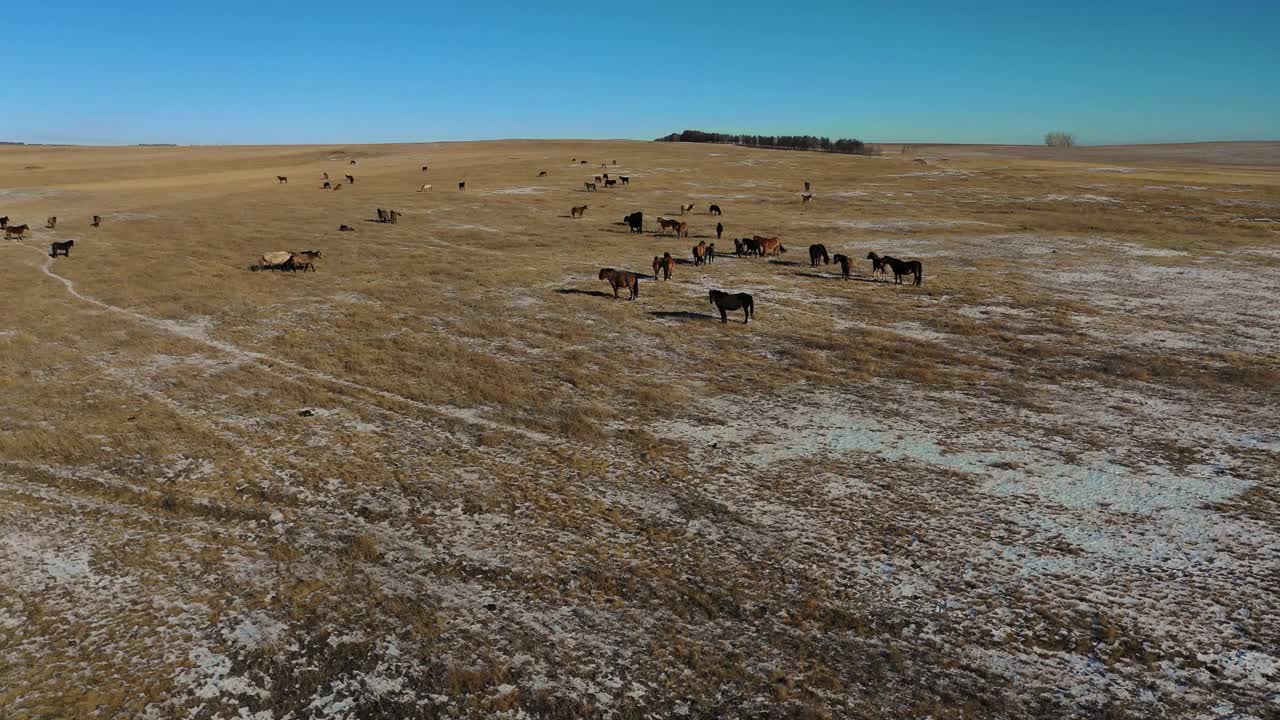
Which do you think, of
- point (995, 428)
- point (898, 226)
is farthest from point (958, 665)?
point (898, 226)

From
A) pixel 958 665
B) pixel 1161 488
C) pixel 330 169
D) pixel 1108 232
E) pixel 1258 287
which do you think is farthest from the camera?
pixel 330 169

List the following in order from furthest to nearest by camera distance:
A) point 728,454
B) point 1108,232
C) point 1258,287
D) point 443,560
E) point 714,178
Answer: point 714,178 < point 1108,232 < point 1258,287 < point 728,454 < point 443,560

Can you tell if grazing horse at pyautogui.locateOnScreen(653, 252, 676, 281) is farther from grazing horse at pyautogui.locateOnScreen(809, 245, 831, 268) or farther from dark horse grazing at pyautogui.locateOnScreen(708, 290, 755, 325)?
grazing horse at pyautogui.locateOnScreen(809, 245, 831, 268)

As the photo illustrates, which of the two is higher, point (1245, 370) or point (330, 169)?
point (330, 169)

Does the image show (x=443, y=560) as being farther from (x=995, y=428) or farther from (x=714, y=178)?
(x=714, y=178)

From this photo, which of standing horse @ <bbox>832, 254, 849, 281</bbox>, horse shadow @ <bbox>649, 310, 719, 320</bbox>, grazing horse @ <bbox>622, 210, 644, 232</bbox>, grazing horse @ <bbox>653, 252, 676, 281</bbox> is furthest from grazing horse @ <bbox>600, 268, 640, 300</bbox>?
grazing horse @ <bbox>622, 210, 644, 232</bbox>

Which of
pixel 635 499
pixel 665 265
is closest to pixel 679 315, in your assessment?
pixel 665 265

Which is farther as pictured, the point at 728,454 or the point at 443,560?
the point at 728,454
